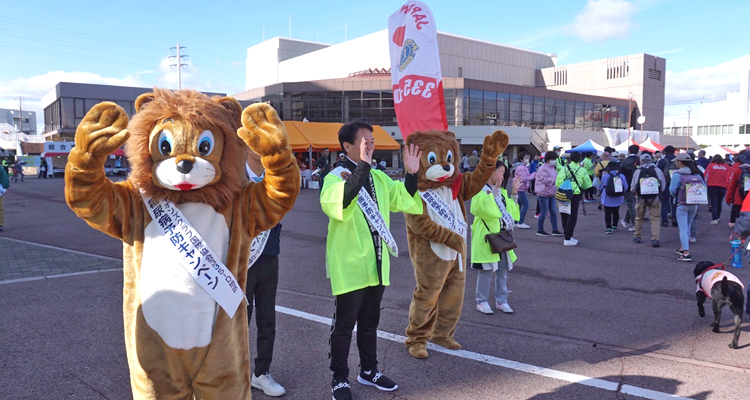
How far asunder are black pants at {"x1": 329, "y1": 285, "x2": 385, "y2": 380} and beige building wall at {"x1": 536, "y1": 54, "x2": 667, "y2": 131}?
6131 centimetres

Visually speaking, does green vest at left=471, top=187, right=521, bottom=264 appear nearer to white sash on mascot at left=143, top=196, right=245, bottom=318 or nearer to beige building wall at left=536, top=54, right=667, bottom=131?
white sash on mascot at left=143, top=196, right=245, bottom=318

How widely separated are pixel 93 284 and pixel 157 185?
5.11m

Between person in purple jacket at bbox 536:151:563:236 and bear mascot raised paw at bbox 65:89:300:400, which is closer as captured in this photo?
bear mascot raised paw at bbox 65:89:300:400

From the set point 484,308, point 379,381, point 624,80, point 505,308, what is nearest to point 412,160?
point 379,381

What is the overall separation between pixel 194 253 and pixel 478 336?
11.0 ft

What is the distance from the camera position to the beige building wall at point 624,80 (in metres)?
56.6

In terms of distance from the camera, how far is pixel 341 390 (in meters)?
3.51

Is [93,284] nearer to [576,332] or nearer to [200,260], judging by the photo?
[200,260]

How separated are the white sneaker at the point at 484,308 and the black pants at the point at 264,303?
270 centimetres

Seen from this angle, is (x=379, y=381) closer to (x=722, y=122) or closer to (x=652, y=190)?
(x=652, y=190)

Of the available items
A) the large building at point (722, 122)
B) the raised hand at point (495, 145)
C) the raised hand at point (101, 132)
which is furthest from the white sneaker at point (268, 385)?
the large building at point (722, 122)

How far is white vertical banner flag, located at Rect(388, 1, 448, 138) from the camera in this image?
20.5 ft

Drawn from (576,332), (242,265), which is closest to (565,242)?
(576,332)

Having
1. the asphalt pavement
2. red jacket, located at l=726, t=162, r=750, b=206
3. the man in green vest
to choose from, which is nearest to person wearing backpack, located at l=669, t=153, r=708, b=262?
the asphalt pavement
